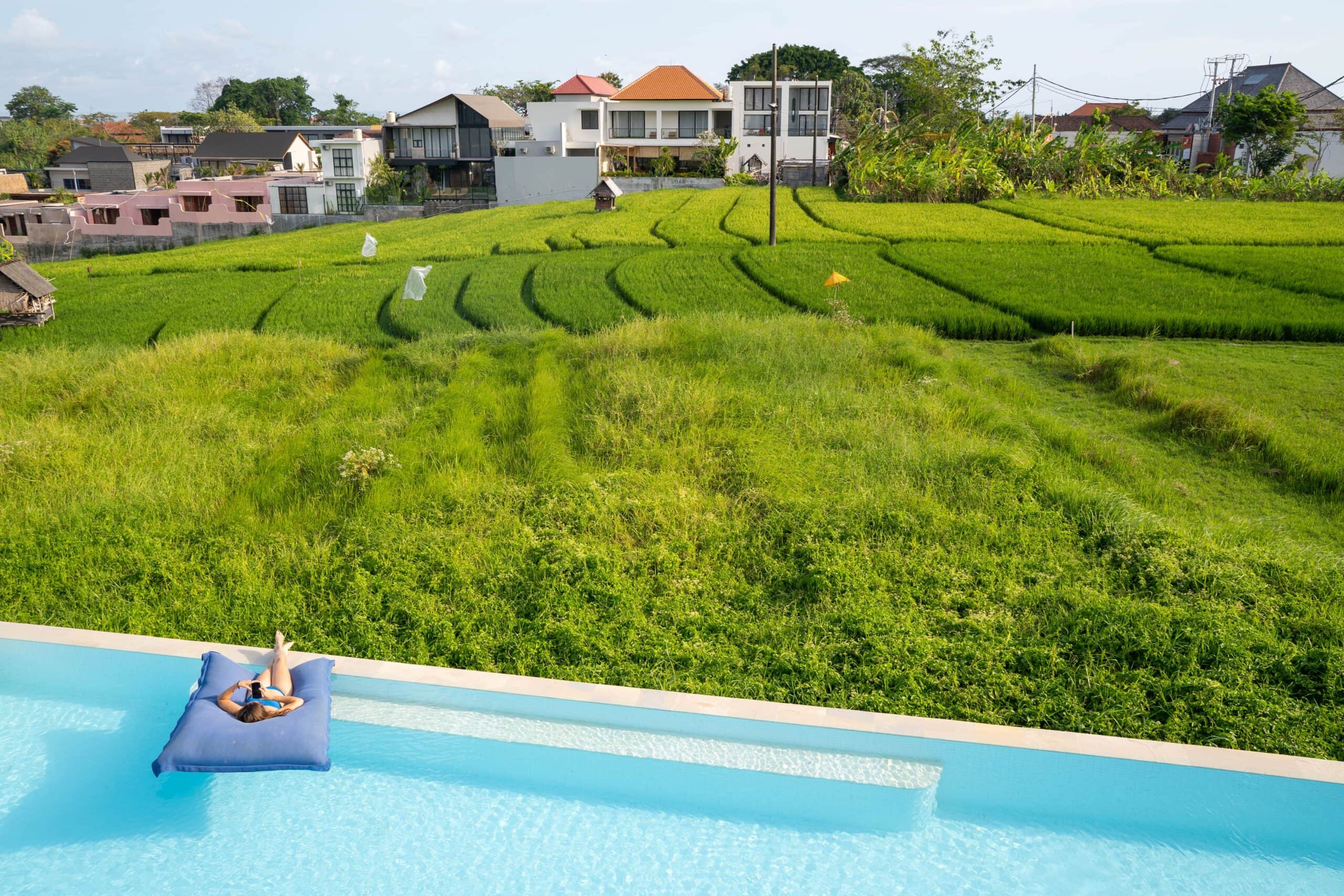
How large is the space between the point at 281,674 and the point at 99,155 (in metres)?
59.4

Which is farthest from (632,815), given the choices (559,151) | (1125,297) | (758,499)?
(559,151)

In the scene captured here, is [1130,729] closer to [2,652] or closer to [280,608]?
[280,608]

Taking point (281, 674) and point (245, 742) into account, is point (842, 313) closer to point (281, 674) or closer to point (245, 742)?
point (281, 674)

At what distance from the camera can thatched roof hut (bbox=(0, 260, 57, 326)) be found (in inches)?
612

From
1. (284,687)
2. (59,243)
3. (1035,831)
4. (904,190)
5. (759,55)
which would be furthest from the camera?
(759,55)

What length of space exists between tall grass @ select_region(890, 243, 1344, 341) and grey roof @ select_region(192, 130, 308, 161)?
46564mm

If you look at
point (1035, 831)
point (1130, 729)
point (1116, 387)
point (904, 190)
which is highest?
point (904, 190)

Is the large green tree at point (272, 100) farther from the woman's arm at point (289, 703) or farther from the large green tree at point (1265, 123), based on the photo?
the woman's arm at point (289, 703)

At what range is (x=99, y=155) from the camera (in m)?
51.9

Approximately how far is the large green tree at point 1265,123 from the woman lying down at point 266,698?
44869 millimetres

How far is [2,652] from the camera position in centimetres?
532

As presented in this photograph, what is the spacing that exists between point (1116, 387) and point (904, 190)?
74.1 ft

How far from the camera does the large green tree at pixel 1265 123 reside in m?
37.4

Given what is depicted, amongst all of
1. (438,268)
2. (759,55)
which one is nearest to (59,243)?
(438,268)
